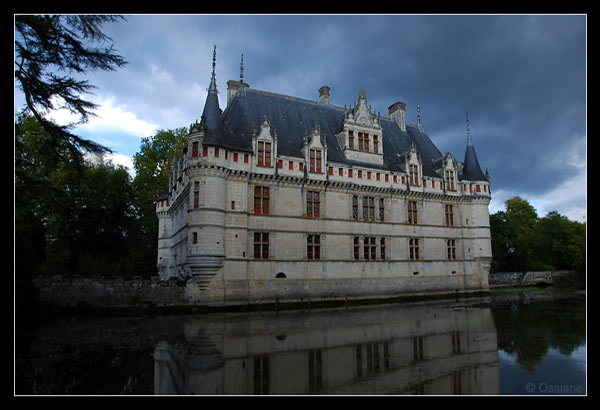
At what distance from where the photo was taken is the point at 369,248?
26344mm

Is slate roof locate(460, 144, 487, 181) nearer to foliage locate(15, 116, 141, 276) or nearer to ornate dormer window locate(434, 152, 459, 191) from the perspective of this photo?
ornate dormer window locate(434, 152, 459, 191)

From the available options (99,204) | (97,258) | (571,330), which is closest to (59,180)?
(99,204)

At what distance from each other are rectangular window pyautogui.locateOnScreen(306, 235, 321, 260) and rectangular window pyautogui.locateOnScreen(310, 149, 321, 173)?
4.34 metres

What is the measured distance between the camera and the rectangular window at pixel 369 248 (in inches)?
1035

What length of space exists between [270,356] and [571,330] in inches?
397

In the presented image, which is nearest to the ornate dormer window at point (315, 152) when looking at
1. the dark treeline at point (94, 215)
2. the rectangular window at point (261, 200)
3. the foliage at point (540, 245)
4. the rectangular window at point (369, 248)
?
the rectangular window at point (261, 200)

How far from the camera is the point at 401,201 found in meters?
28.4

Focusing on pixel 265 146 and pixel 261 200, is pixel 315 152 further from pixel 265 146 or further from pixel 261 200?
pixel 261 200

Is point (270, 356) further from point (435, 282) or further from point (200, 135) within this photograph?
point (435, 282)

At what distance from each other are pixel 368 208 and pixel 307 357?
18312 millimetres

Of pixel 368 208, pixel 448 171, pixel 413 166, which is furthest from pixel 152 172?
pixel 448 171

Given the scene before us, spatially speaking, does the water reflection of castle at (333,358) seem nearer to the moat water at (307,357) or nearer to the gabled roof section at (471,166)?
the moat water at (307,357)

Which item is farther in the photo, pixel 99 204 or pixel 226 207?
pixel 99 204
